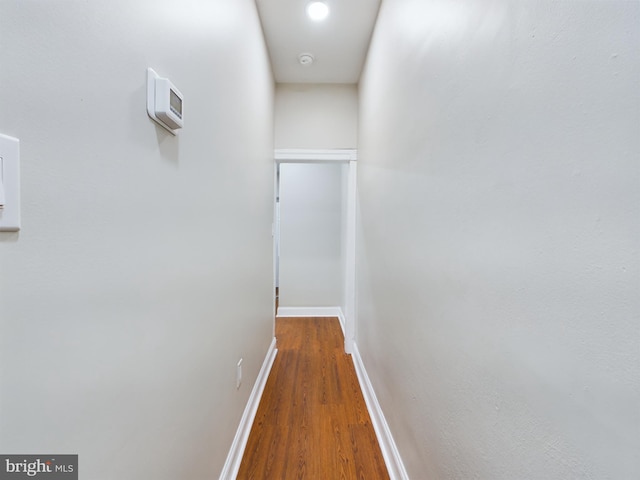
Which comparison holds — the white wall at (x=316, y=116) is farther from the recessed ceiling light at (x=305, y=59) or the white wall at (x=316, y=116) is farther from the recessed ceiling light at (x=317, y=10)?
the recessed ceiling light at (x=317, y=10)

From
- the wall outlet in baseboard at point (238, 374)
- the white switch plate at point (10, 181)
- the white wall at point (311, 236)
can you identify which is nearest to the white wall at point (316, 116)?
the white wall at point (311, 236)

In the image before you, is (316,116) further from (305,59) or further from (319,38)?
(319,38)

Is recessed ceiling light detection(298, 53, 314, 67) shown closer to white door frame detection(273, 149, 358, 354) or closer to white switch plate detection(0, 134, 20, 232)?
white door frame detection(273, 149, 358, 354)

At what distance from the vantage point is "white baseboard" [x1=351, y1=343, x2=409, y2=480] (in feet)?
4.56

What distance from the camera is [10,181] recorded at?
0.39 metres

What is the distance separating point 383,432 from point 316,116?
103 inches

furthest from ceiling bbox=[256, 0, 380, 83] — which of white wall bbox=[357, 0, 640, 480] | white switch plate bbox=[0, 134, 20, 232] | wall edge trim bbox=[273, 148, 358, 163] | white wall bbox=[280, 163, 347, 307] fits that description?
white switch plate bbox=[0, 134, 20, 232]

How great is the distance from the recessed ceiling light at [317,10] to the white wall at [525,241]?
0.94m

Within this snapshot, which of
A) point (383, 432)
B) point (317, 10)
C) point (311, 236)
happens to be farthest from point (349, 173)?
point (383, 432)

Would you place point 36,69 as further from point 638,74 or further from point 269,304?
point 269,304

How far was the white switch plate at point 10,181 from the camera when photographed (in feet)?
1.25

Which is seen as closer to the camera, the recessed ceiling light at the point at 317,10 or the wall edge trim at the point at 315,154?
the recessed ceiling light at the point at 317,10

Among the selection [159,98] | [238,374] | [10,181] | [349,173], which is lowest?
[238,374]

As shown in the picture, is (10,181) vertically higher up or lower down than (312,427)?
higher up
